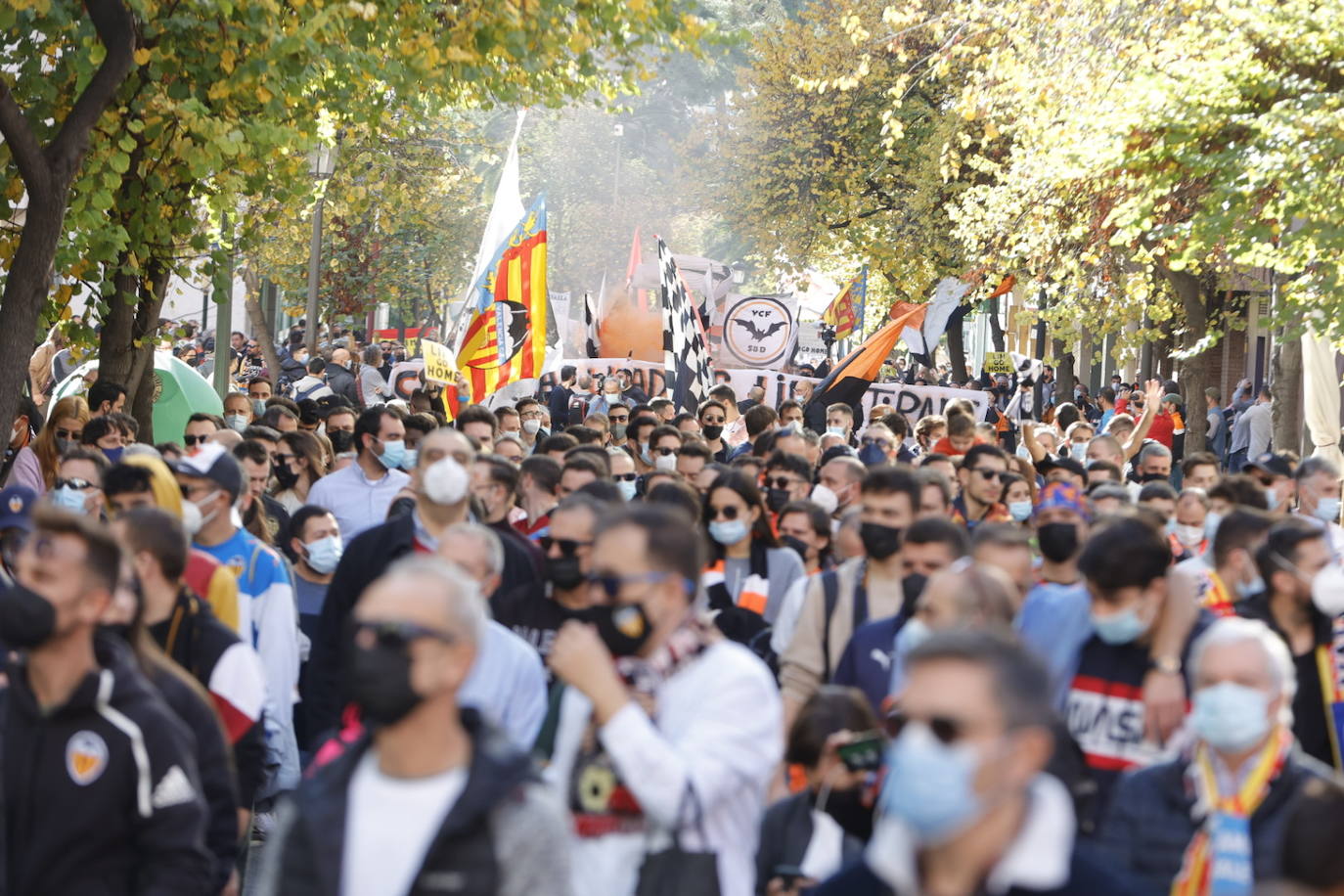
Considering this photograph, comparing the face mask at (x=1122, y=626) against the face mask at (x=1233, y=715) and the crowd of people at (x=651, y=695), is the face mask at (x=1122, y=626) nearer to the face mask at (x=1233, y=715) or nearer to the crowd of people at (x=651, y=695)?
the crowd of people at (x=651, y=695)

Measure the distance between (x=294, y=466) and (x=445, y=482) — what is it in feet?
12.8

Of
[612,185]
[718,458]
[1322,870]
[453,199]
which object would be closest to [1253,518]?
[1322,870]

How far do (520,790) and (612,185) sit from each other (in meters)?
76.8

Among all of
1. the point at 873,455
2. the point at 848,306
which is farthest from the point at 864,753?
the point at 848,306

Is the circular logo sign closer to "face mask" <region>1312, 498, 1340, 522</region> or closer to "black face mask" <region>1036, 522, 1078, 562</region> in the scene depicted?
"face mask" <region>1312, 498, 1340, 522</region>

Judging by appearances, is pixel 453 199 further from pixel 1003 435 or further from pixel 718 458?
pixel 718 458

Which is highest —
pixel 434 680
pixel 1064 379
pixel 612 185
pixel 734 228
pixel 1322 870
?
Answer: pixel 612 185

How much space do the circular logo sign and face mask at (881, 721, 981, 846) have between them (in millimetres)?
25684

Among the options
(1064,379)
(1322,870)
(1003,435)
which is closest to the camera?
(1322,870)

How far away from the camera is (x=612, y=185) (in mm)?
79375

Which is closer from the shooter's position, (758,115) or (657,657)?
(657,657)

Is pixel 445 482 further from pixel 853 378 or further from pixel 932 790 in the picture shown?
pixel 853 378

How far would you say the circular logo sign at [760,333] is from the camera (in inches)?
1118

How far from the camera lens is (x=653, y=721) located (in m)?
4.09
